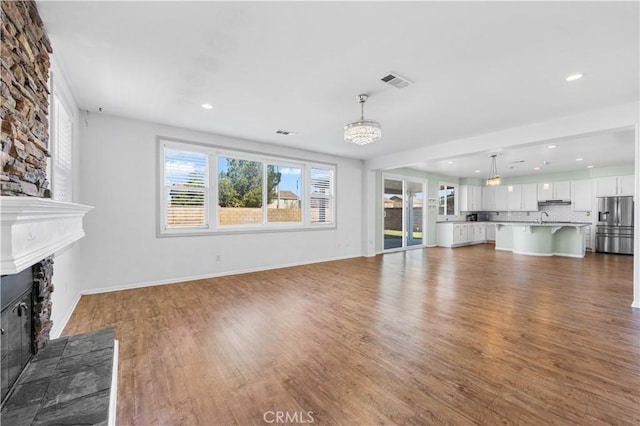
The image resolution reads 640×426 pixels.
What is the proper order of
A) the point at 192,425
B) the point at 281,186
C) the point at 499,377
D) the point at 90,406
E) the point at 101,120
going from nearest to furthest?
1. the point at 90,406
2. the point at 192,425
3. the point at 499,377
4. the point at 101,120
5. the point at 281,186

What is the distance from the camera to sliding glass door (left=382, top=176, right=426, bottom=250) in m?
8.80

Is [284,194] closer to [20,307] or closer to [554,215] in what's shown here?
[20,307]

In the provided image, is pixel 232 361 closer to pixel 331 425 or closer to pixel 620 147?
pixel 331 425

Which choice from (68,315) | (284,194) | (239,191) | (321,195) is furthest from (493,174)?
(68,315)

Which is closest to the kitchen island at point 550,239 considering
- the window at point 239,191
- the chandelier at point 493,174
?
the chandelier at point 493,174

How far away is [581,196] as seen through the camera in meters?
8.78

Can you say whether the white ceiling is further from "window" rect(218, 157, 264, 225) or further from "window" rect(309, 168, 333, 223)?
"window" rect(309, 168, 333, 223)

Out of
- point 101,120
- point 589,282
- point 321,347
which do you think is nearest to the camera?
point 321,347

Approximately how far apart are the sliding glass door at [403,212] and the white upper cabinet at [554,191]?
4.07 m

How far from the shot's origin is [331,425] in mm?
1600

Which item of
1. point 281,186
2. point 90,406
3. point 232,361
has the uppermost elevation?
point 281,186

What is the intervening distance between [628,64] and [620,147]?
4.63 meters

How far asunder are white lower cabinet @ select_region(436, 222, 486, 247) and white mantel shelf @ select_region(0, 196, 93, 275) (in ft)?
32.6

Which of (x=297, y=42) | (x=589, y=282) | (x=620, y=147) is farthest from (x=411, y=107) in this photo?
(x=620, y=147)
